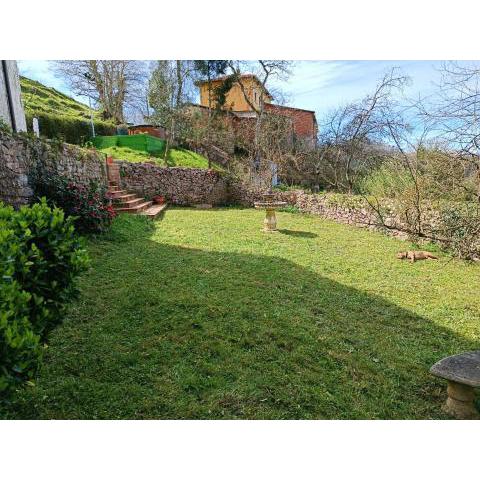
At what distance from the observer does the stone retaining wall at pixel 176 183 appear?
9719 millimetres

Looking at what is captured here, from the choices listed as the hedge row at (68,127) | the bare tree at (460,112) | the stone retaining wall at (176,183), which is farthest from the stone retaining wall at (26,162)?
the hedge row at (68,127)

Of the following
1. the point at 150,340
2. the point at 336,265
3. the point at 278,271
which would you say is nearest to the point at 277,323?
the point at 150,340

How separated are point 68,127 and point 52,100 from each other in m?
4.66

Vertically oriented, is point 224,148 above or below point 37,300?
above

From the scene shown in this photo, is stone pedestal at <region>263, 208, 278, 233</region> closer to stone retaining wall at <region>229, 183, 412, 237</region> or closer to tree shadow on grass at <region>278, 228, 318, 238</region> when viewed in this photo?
tree shadow on grass at <region>278, 228, 318, 238</region>

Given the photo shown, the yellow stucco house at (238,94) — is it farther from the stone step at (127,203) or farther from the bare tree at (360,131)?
the stone step at (127,203)

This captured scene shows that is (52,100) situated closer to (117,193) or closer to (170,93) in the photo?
(170,93)

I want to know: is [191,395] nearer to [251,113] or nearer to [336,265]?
[336,265]

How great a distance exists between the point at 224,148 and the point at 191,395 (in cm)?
1384

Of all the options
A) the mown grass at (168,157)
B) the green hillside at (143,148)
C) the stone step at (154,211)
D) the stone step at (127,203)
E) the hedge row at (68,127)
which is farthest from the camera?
the green hillside at (143,148)

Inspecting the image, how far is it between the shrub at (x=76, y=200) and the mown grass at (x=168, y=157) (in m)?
6.34

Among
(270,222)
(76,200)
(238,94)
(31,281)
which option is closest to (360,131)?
(270,222)
